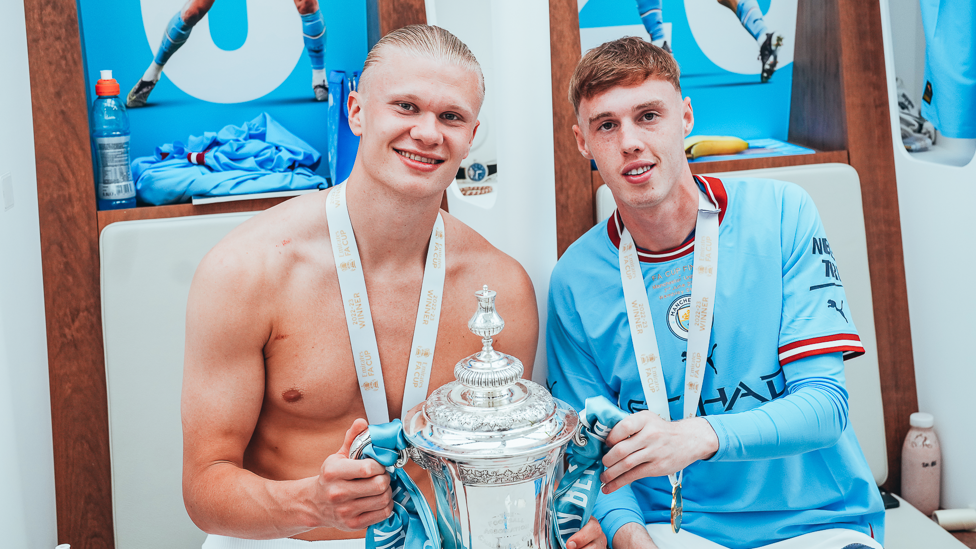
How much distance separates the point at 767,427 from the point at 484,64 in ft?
5.52

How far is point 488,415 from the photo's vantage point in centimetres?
98

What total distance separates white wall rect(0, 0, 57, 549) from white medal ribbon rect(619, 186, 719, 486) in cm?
150

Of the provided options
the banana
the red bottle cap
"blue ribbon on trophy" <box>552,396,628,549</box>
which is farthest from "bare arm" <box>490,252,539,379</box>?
the red bottle cap

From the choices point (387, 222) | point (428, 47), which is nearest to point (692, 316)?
point (387, 222)

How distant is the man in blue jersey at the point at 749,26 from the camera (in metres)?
2.53

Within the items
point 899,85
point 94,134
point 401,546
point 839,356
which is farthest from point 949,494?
point 94,134

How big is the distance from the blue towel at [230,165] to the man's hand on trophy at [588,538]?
1336 millimetres

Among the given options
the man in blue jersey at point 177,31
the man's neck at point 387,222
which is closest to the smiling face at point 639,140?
the man's neck at point 387,222

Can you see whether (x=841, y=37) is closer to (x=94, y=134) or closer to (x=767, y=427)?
(x=767, y=427)

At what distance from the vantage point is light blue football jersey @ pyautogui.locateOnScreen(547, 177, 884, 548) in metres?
1.53

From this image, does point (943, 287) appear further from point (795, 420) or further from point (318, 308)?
point (318, 308)

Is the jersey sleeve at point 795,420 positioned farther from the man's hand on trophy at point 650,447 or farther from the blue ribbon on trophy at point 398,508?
the blue ribbon on trophy at point 398,508

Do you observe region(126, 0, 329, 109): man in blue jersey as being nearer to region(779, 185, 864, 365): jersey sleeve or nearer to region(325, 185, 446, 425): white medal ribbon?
region(325, 185, 446, 425): white medal ribbon

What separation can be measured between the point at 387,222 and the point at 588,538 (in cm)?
70
